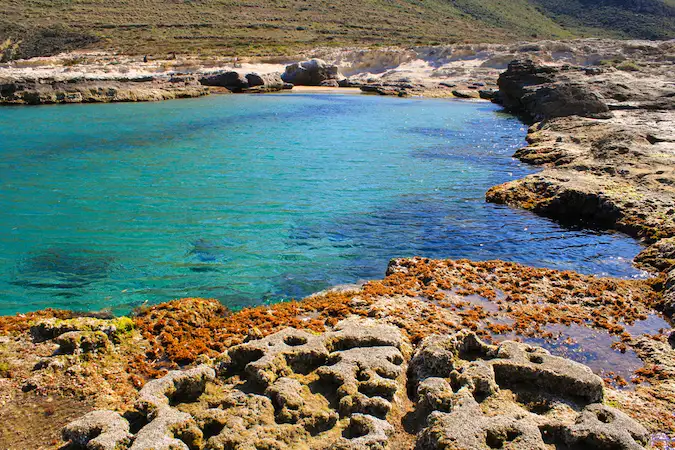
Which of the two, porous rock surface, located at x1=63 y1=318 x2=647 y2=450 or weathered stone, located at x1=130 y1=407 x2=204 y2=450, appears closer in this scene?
weathered stone, located at x1=130 y1=407 x2=204 y2=450

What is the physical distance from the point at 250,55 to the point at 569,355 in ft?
258

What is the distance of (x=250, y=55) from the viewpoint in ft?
262

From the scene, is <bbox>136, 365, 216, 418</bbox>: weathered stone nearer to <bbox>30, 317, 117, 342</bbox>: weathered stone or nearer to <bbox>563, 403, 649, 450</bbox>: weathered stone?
<bbox>30, 317, 117, 342</bbox>: weathered stone

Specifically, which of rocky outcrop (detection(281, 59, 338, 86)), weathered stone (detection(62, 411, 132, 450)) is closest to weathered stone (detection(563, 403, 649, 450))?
weathered stone (detection(62, 411, 132, 450))

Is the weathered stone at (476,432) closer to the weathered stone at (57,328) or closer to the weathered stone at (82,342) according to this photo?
the weathered stone at (82,342)

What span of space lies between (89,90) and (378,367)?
5021 cm

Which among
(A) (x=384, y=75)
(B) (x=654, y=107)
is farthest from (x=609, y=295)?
(A) (x=384, y=75)

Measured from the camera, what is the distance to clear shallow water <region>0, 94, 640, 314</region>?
12.3 m

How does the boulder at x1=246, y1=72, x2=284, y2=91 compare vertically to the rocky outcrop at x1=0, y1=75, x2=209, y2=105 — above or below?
above

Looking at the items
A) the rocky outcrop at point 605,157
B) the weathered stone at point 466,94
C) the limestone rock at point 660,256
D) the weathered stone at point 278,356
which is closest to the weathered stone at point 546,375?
the weathered stone at point 278,356

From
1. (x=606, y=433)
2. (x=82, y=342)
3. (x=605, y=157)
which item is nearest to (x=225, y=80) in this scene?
(x=605, y=157)

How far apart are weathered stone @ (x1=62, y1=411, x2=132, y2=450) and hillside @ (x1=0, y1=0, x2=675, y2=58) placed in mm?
82444

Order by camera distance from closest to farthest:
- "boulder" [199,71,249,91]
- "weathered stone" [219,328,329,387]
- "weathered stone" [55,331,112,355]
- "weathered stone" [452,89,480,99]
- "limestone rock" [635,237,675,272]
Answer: "weathered stone" [219,328,329,387] < "weathered stone" [55,331,112,355] < "limestone rock" [635,237,675,272] < "boulder" [199,71,249,91] < "weathered stone" [452,89,480,99]

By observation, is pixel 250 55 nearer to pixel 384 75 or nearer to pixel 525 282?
pixel 384 75
